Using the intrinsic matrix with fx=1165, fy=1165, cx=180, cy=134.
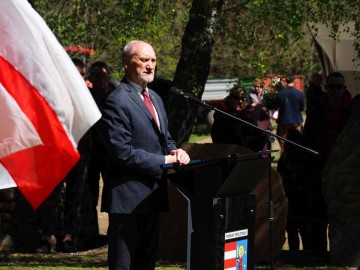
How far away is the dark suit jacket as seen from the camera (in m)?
7.97

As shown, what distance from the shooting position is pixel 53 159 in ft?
20.2

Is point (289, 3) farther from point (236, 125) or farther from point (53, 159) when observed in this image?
point (53, 159)

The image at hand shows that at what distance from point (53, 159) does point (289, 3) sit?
19.5 feet

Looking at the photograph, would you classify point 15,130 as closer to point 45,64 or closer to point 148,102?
point 45,64

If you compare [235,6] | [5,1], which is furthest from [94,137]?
[5,1]

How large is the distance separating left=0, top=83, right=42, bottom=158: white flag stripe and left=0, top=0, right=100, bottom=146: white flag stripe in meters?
0.16

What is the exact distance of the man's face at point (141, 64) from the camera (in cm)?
807

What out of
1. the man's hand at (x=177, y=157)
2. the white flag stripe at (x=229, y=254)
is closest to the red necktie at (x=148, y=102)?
the man's hand at (x=177, y=157)

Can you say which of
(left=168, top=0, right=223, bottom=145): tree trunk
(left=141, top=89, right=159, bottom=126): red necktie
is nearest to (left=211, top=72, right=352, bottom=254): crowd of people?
(left=168, top=0, right=223, bottom=145): tree trunk

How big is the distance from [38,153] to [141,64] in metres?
2.04

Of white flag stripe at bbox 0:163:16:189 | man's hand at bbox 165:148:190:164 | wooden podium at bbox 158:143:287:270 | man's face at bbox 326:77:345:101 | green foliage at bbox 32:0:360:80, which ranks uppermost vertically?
green foliage at bbox 32:0:360:80

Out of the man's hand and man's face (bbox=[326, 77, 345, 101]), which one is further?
man's face (bbox=[326, 77, 345, 101])

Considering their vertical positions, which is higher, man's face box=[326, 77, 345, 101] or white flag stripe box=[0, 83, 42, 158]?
man's face box=[326, 77, 345, 101]

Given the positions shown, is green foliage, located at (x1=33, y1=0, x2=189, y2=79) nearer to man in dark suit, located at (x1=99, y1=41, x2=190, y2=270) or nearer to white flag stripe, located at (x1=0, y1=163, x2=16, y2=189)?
man in dark suit, located at (x1=99, y1=41, x2=190, y2=270)
